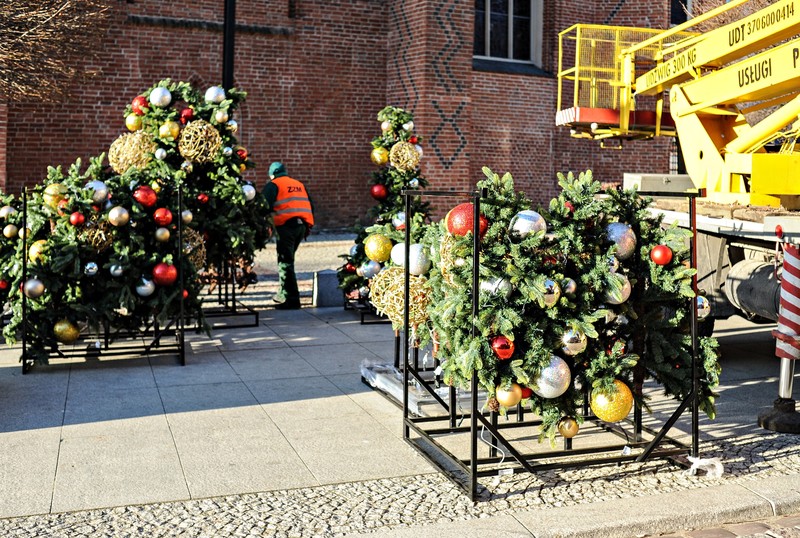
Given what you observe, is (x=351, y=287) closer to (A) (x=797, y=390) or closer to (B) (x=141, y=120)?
(B) (x=141, y=120)

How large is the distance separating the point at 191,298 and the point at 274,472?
10.9 feet

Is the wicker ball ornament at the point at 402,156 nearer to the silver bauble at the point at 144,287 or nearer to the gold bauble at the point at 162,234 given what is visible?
the gold bauble at the point at 162,234

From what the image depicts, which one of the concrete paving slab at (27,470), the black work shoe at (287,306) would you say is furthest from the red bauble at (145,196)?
the black work shoe at (287,306)

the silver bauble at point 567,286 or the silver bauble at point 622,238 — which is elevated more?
the silver bauble at point 622,238

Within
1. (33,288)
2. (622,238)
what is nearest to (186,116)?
(33,288)

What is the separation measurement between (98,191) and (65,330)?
118cm

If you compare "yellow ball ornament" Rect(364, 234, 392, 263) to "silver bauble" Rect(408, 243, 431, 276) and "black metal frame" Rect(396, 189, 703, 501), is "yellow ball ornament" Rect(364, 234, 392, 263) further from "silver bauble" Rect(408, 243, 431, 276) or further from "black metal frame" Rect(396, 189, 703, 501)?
"black metal frame" Rect(396, 189, 703, 501)

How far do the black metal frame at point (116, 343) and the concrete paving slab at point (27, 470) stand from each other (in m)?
1.85

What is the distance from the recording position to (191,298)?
27.1 ft

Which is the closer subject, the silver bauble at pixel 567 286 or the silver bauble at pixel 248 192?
the silver bauble at pixel 567 286

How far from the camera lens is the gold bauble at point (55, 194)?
7.86 metres

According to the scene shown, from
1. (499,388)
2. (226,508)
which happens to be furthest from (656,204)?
(226,508)

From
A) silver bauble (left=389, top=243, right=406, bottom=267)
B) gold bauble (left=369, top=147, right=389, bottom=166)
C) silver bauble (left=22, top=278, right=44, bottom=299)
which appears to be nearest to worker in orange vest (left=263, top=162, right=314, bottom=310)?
gold bauble (left=369, top=147, right=389, bottom=166)

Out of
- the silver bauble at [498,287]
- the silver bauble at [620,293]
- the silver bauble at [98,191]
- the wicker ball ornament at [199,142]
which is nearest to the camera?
the silver bauble at [498,287]
